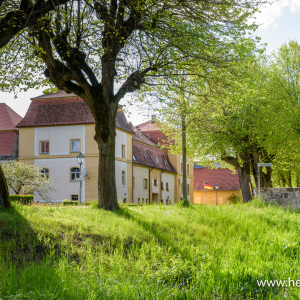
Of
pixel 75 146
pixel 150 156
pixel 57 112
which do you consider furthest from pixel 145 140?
pixel 57 112

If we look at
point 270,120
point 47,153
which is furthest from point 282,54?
point 47,153

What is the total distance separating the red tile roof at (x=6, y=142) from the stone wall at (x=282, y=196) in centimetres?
2950

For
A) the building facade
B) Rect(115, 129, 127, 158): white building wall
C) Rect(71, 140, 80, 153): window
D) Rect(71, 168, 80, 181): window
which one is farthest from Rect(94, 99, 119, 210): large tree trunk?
Rect(115, 129, 127, 158): white building wall

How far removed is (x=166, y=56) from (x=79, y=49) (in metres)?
3.07

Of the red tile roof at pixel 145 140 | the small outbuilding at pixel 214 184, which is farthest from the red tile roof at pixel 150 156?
the small outbuilding at pixel 214 184

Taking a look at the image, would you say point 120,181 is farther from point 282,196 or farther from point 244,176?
point 282,196

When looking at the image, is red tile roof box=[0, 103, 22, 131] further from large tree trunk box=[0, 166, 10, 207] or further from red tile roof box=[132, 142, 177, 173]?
large tree trunk box=[0, 166, 10, 207]

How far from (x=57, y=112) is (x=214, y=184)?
34632 mm

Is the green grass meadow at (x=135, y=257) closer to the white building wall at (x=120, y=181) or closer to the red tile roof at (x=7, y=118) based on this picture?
the white building wall at (x=120, y=181)

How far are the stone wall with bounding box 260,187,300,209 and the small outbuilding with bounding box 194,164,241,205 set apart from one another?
43.5 metres

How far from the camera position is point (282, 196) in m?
19.6

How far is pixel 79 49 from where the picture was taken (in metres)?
13.3

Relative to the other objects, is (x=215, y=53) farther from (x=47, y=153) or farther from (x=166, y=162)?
(x=166, y=162)

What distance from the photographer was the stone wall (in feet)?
63.3
